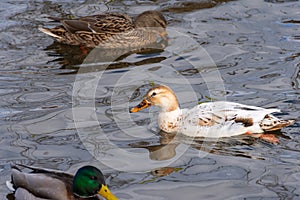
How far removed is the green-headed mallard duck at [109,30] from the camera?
13.1 meters

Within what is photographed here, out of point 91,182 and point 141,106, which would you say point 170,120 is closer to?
point 141,106

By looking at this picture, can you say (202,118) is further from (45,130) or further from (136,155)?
(45,130)

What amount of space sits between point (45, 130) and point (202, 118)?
204 centimetres

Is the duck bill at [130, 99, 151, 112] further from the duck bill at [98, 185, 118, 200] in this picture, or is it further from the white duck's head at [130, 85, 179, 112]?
the duck bill at [98, 185, 118, 200]

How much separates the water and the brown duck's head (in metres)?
0.31

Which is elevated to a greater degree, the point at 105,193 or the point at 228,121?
the point at 105,193

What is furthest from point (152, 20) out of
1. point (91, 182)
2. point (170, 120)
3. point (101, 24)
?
point (91, 182)

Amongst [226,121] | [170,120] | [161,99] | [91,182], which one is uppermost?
[91,182]

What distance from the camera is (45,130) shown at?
31.1 feet

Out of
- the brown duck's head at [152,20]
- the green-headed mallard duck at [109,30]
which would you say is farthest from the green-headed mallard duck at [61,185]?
the brown duck's head at [152,20]

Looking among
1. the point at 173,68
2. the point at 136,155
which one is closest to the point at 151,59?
the point at 173,68

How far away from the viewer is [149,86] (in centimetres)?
1106

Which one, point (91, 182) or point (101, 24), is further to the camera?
point (101, 24)

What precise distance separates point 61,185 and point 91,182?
0.37 meters
